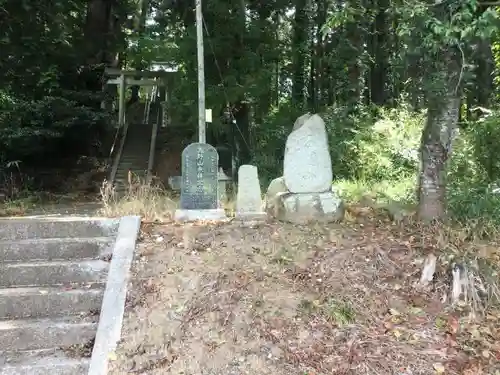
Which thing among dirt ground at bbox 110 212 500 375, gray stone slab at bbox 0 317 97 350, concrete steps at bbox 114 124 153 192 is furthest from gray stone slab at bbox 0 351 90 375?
concrete steps at bbox 114 124 153 192

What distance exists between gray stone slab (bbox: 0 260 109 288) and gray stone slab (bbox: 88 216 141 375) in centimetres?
24

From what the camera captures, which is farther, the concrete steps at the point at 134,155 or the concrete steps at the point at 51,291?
the concrete steps at the point at 134,155

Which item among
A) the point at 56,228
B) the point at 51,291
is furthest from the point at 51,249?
the point at 51,291

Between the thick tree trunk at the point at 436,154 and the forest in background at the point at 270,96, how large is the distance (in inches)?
0.5

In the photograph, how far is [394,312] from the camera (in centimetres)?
456

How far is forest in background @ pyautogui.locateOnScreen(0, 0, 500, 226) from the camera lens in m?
6.86

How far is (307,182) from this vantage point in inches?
245

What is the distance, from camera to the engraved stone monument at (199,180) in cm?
643

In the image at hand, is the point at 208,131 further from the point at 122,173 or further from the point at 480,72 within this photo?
the point at 480,72

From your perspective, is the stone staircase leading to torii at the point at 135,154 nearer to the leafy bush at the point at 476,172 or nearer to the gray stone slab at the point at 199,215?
the gray stone slab at the point at 199,215

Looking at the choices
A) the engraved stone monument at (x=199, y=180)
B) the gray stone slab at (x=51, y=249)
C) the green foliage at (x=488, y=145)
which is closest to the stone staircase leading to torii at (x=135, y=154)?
the engraved stone monument at (x=199, y=180)

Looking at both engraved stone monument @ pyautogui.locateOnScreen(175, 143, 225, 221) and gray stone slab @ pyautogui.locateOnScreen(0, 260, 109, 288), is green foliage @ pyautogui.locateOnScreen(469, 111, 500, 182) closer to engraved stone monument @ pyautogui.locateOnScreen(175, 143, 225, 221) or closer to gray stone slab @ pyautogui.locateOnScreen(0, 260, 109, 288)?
engraved stone monument @ pyautogui.locateOnScreen(175, 143, 225, 221)

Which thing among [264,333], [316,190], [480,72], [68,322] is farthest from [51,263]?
[480,72]

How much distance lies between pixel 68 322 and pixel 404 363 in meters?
2.90
